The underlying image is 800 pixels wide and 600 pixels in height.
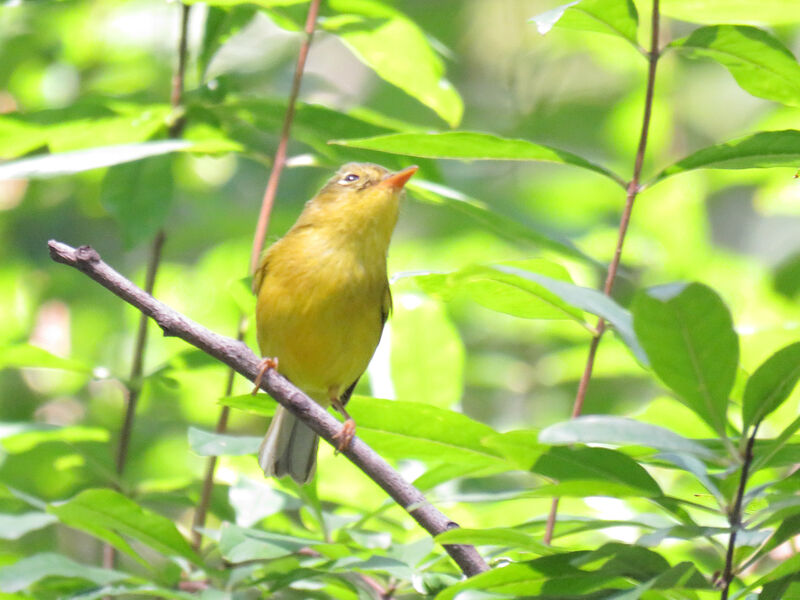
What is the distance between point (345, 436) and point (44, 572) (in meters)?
0.91

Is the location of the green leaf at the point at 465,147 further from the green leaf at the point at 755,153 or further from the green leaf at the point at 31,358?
the green leaf at the point at 31,358

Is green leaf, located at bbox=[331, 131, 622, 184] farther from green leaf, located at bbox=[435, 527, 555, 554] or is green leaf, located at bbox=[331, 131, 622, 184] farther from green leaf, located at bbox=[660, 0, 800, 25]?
green leaf, located at bbox=[435, 527, 555, 554]

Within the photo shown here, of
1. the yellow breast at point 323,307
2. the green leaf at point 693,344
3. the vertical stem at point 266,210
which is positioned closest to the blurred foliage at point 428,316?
the green leaf at point 693,344

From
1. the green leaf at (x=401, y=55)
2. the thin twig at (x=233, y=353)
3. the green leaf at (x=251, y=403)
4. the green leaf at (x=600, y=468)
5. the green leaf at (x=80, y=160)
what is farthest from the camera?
the green leaf at (x=401, y=55)

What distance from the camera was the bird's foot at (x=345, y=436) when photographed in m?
2.15

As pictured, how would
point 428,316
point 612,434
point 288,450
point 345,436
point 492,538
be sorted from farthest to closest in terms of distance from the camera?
point 288,450 → point 428,316 → point 345,436 → point 492,538 → point 612,434

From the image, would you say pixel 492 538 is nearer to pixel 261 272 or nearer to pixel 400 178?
pixel 400 178

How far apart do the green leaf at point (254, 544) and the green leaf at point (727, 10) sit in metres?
1.79

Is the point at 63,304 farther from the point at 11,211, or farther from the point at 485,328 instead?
the point at 485,328

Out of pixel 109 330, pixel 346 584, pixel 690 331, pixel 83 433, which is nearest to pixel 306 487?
pixel 346 584

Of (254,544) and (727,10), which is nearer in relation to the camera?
(254,544)

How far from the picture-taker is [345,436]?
2.25 meters

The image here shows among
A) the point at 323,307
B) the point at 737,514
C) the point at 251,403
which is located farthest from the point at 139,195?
the point at 737,514

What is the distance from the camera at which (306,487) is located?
2.95 m
